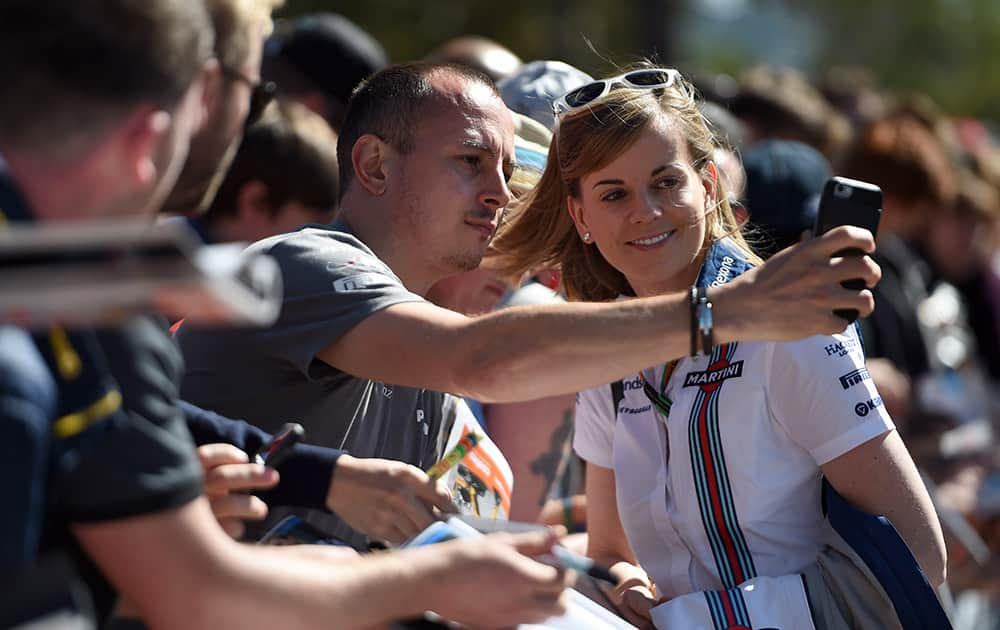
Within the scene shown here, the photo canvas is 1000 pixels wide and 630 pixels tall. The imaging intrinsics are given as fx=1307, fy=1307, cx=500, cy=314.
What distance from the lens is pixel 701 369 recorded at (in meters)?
3.05

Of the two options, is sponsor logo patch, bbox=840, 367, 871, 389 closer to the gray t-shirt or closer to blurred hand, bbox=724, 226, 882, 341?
blurred hand, bbox=724, 226, 882, 341

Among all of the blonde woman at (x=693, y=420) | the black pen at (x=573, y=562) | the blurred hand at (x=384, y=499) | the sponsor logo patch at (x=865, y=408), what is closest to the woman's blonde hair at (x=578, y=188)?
the blonde woman at (x=693, y=420)

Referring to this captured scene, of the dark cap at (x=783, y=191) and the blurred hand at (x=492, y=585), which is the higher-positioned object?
the blurred hand at (x=492, y=585)

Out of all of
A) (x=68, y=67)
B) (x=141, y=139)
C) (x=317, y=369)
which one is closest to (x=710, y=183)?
(x=317, y=369)

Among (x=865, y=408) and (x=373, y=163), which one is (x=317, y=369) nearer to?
(x=373, y=163)

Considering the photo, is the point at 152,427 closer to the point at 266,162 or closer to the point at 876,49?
the point at 266,162

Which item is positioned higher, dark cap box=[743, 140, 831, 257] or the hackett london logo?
the hackett london logo

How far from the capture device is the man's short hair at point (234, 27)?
2.66 m

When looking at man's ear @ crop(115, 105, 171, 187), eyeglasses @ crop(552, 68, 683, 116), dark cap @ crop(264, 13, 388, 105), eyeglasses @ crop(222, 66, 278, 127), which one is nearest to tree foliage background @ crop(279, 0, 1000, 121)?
dark cap @ crop(264, 13, 388, 105)

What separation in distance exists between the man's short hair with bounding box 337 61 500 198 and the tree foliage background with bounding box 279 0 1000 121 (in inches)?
337

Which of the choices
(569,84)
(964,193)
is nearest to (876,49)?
(964,193)

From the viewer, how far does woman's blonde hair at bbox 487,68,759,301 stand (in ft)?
10.7

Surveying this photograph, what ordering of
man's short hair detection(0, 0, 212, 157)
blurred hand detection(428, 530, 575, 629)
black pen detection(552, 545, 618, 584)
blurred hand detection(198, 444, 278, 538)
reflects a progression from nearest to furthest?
1. man's short hair detection(0, 0, 212, 157)
2. blurred hand detection(428, 530, 575, 629)
3. black pen detection(552, 545, 618, 584)
4. blurred hand detection(198, 444, 278, 538)

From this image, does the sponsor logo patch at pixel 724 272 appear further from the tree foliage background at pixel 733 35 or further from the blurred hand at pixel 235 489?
the tree foliage background at pixel 733 35
